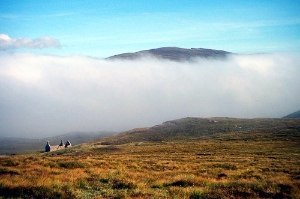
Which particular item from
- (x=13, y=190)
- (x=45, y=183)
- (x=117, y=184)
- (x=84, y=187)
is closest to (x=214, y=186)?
(x=117, y=184)

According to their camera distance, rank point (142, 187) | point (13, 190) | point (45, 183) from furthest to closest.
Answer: point (142, 187)
point (45, 183)
point (13, 190)

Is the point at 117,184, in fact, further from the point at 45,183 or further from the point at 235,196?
the point at 235,196

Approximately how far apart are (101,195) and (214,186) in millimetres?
6408

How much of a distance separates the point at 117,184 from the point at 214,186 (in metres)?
5.64

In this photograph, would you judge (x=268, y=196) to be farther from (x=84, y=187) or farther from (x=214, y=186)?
(x=84, y=187)

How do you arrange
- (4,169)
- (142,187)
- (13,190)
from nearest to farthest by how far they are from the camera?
(13,190), (142,187), (4,169)

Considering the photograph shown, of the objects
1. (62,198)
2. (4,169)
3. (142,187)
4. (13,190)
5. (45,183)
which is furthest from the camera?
(4,169)

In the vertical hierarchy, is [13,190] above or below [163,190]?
above

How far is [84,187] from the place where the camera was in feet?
45.6

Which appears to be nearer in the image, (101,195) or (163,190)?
(101,195)

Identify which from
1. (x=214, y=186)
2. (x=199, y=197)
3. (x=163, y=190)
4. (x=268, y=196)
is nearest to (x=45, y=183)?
(x=163, y=190)

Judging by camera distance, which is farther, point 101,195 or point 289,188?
point 289,188

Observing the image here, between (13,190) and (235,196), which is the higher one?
(13,190)

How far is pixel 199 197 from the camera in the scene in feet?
39.2
